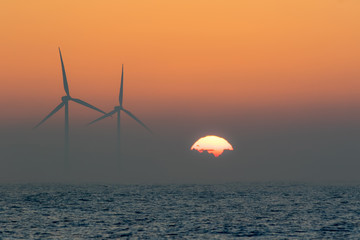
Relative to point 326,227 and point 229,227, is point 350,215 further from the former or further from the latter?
point 229,227

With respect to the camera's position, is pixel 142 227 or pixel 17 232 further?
pixel 142 227

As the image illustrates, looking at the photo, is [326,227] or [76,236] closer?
[76,236]

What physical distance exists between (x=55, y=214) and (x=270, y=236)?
64676 millimetres

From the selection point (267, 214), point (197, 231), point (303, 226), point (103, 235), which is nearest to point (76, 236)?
point (103, 235)

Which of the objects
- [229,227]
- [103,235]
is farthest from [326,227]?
[103,235]

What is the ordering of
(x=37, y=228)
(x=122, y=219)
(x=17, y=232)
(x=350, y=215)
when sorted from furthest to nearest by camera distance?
(x=350, y=215) < (x=122, y=219) < (x=37, y=228) < (x=17, y=232)

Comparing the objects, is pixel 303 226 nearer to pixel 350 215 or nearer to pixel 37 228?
pixel 350 215

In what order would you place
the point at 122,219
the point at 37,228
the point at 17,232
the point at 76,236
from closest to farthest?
the point at 76,236, the point at 17,232, the point at 37,228, the point at 122,219

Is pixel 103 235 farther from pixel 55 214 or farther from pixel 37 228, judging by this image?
pixel 55 214

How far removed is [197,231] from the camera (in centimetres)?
9394

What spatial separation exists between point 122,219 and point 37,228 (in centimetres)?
2483

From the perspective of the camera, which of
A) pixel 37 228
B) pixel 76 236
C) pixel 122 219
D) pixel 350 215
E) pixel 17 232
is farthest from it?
pixel 350 215

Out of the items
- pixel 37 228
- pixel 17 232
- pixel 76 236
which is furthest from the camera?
pixel 37 228

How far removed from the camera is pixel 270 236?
85125mm
